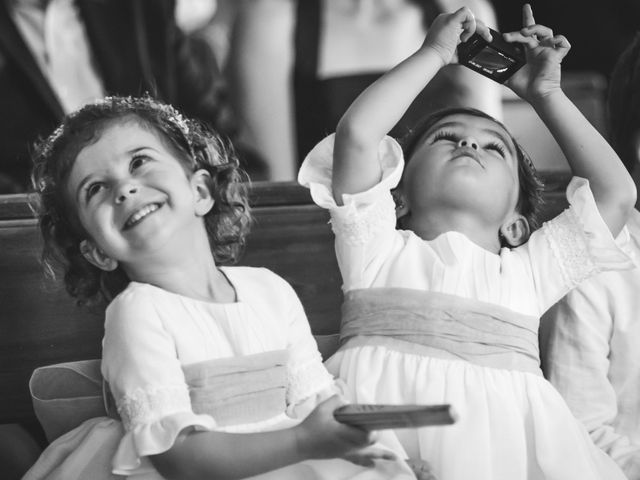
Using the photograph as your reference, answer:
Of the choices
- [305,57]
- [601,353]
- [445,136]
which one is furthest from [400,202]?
[305,57]

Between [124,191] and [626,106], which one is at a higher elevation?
[124,191]

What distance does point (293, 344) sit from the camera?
4.43ft

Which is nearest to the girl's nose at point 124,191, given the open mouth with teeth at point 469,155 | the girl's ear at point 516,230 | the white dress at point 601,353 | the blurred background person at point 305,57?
the open mouth with teeth at point 469,155

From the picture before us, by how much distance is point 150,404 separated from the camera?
3.76 ft

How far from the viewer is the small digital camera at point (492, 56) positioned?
4.69 feet

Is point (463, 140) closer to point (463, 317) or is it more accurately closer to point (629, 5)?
point (463, 317)

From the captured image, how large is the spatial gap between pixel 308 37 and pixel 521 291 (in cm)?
204

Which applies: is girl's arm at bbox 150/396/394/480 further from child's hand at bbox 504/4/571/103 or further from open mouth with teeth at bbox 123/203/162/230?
child's hand at bbox 504/4/571/103

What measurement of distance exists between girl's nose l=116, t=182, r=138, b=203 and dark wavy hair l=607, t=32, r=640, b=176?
34.6 inches

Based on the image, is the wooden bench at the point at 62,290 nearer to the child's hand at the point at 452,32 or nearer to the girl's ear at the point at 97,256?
the girl's ear at the point at 97,256

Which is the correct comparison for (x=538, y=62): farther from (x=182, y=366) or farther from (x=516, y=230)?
(x=182, y=366)

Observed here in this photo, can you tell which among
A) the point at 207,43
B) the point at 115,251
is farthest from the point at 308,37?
the point at 115,251

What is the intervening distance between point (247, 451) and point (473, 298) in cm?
41

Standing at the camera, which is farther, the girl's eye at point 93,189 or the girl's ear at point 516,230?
the girl's ear at point 516,230
